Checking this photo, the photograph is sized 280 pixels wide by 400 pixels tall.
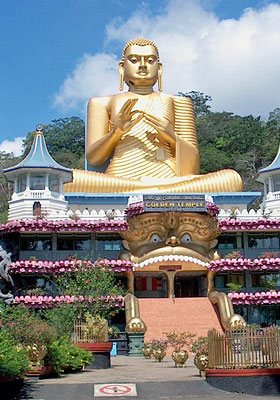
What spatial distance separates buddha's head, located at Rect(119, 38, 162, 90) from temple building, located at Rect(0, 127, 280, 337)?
8.10 metres

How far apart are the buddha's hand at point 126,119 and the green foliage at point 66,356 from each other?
17.3 m

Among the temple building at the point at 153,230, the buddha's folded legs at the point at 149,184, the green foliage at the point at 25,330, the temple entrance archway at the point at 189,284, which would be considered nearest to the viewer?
the green foliage at the point at 25,330

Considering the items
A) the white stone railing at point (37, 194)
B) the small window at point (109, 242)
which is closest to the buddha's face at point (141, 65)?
the white stone railing at point (37, 194)

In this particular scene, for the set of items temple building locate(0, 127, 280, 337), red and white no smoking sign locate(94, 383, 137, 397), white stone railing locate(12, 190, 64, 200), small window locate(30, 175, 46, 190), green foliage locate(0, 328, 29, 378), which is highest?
small window locate(30, 175, 46, 190)

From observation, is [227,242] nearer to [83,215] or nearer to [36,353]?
[83,215]

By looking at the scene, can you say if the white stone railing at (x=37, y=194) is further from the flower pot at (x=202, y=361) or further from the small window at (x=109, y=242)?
the flower pot at (x=202, y=361)

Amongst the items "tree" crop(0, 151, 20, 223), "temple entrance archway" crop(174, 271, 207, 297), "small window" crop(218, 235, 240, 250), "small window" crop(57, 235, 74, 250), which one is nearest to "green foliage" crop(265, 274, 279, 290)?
"small window" crop(218, 235, 240, 250)

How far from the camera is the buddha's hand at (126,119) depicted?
33.5m

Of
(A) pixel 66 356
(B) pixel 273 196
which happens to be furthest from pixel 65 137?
(A) pixel 66 356

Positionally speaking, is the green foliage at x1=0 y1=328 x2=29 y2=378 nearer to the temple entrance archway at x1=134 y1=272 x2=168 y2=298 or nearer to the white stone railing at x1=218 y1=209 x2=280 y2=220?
the temple entrance archway at x1=134 y1=272 x2=168 y2=298

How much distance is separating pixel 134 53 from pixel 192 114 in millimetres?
4810

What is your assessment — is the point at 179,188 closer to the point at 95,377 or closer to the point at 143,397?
the point at 95,377

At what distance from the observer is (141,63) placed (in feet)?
125

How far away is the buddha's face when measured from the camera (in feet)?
125
